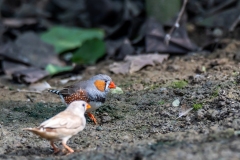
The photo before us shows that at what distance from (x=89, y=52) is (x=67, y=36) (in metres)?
1.35

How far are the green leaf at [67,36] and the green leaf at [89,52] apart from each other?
0.64 m

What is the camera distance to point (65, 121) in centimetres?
511

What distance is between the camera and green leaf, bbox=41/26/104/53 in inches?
399

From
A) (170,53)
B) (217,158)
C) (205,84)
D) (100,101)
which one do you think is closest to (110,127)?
(100,101)

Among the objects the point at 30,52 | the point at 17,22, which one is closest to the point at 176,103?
the point at 30,52

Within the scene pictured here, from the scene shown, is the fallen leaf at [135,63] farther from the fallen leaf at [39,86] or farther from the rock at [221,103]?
the rock at [221,103]

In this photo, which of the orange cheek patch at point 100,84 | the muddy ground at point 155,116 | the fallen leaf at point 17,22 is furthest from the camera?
the fallen leaf at point 17,22

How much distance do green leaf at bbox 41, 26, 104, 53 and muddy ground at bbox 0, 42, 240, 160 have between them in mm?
2164

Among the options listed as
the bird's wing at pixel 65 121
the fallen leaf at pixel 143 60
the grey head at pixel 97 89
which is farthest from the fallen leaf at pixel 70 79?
the bird's wing at pixel 65 121

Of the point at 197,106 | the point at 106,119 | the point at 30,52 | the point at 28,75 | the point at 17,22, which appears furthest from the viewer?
the point at 17,22

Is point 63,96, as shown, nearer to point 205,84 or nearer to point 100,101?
point 100,101

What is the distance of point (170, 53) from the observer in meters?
8.61

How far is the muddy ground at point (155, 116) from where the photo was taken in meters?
4.59

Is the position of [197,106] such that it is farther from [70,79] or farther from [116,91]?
[70,79]
